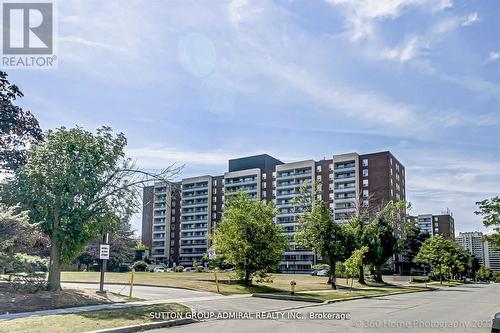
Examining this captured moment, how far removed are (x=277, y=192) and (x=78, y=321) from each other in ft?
349

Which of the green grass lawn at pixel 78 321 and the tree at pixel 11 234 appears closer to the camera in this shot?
the green grass lawn at pixel 78 321

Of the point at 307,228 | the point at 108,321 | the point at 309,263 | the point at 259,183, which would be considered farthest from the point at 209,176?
the point at 108,321

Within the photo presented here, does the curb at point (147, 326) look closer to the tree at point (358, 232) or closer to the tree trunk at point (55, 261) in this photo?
the tree trunk at point (55, 261)

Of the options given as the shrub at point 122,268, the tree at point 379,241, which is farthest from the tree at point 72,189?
the shrub at point 122,268

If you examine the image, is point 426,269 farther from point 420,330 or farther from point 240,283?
point 420,330

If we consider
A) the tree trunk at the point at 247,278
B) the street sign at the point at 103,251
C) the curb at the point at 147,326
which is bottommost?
the tree trunk at the point at 247,278

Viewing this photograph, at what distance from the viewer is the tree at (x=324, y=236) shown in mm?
37250

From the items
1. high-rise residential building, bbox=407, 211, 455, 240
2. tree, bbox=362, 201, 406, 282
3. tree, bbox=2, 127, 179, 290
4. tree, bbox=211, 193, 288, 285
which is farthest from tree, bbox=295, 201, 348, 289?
high-rise residential building, bbox=407, 211, 455, 240

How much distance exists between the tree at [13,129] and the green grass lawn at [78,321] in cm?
1645

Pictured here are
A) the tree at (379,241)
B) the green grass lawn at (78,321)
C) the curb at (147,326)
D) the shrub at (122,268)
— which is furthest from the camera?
the shrub at (122,268)

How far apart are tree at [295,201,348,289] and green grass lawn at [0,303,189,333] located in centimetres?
2332

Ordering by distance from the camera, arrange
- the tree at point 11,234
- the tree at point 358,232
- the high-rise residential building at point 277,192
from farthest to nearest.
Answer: the high-rise residential building at point 277,192 → the tree at point 358,232 → the tree at point 11,234

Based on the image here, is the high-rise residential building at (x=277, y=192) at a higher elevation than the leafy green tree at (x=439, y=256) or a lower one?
higher

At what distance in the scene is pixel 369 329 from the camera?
13.4 metres
